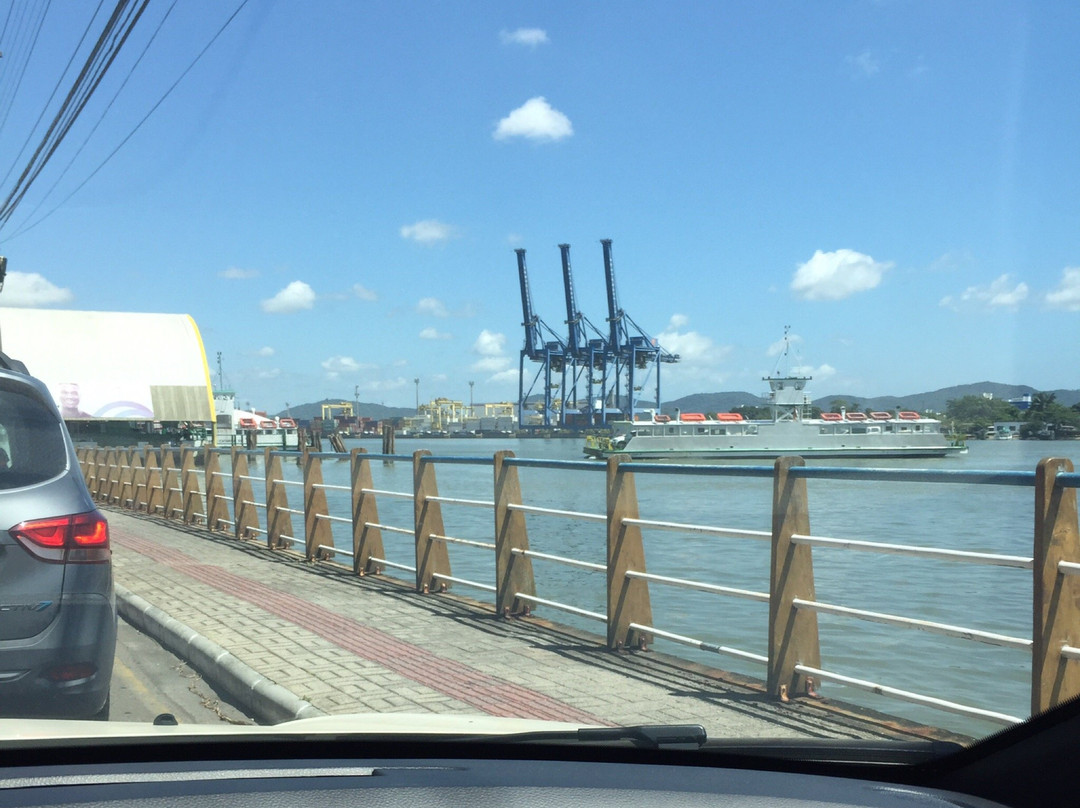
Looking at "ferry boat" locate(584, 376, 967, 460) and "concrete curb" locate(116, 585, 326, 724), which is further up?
"ferry boat" locate(584, 376, 967, 460)

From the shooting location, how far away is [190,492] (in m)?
16.1

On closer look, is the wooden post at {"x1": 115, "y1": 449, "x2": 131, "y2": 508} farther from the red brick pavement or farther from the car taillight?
the car taillight

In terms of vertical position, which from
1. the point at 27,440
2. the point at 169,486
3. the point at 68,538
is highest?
the point at 27,440

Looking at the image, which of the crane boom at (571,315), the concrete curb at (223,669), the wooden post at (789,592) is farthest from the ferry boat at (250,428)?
the wooden post at (789,592)

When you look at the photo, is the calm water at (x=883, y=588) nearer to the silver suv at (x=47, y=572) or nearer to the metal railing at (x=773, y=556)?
the metal railing at (x=773, y=556)

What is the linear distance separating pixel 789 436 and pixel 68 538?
136 ft

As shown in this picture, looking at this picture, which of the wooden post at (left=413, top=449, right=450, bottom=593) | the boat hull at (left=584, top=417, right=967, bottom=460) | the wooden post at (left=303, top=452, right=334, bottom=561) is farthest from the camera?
the boat hull at (left=584, top=417, right=967, bottom=460)

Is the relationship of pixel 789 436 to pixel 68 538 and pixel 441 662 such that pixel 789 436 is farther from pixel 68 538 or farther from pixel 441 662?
pixel 68 538

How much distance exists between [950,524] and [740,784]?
29.0ft

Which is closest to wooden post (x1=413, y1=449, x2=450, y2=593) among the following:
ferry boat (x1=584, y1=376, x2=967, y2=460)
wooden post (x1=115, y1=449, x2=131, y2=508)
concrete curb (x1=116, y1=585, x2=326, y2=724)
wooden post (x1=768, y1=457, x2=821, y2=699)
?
concrete curb (x1=116, y1=585, x2=326, y2=724)

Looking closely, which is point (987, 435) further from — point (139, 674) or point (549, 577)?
point (139, 674)

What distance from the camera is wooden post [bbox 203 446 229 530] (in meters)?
14.7

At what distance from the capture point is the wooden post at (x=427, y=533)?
856 cm

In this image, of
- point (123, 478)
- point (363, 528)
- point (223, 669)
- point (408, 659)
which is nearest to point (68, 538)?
point (223, 669)
